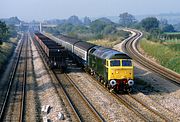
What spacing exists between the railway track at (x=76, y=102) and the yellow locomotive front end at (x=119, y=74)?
245 cm

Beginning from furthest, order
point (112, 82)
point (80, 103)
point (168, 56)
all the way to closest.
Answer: point (168, 56)
point (112, 82)
point (80, 103)

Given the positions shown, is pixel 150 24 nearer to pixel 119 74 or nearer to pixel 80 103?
pixel 119 74

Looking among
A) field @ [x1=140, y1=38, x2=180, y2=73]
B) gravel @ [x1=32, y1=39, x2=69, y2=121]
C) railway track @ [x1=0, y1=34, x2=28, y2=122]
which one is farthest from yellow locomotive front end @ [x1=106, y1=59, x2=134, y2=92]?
field @ [x1=140, y1=38, x2=180, y2=73]

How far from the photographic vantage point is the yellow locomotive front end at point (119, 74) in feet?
82.3

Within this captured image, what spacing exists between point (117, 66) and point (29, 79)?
37.9 ft

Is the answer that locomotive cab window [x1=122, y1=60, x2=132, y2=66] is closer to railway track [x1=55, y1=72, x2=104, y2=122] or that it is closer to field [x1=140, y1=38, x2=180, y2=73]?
railway track [x1=55, y1=72, x2=104, y2=122]

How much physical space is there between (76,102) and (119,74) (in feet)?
13.1

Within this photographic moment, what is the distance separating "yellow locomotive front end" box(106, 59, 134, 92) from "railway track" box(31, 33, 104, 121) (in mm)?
2450

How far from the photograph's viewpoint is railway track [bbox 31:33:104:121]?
755 inches

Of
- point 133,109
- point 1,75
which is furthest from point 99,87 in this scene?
point 1,75

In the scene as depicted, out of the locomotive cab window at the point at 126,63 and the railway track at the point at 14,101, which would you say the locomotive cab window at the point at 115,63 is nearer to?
the locomotive cab window at the point at 126,63

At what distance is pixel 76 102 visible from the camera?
23.1 metres

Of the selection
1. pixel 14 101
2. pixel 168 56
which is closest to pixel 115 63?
A: pixel 14 101

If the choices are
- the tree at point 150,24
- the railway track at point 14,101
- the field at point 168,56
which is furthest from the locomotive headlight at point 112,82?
the tree at point 150,24
